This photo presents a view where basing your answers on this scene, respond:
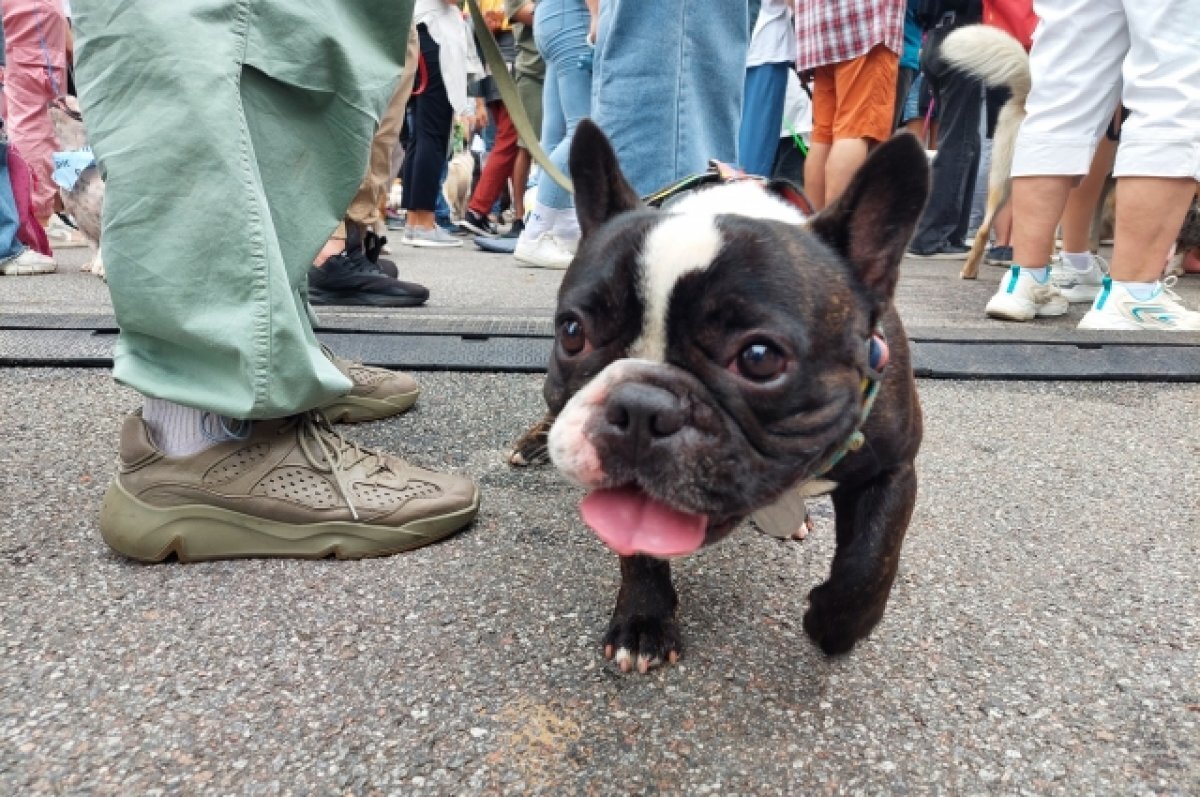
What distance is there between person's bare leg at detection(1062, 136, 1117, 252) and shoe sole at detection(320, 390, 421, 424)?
4.10 m

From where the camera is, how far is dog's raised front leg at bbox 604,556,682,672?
52.6 inches

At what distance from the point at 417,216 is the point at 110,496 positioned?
21.3 feet

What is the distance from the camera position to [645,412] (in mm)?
1077

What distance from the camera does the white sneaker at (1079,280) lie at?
4918 millimetres

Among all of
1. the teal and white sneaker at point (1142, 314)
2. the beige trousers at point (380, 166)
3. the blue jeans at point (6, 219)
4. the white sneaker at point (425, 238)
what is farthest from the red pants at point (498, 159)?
the teal and white sneaker at point (1142, 314)

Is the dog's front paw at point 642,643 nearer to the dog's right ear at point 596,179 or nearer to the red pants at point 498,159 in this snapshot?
the dog's right ear at point 596,179

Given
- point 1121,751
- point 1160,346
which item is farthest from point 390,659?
point 1160,346

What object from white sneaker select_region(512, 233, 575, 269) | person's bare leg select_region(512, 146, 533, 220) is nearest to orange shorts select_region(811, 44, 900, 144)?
white sneaker select_region(512, 233, 575, 269)

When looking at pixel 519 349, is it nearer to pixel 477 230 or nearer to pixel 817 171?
pixel 817 171

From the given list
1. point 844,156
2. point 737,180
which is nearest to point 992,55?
point 844,156

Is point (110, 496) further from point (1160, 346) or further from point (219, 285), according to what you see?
point (1160, 346)

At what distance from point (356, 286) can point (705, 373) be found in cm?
336

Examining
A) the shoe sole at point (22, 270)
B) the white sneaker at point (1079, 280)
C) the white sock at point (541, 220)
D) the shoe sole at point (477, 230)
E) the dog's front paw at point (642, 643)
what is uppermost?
the dog's front paw at point (642, 643)

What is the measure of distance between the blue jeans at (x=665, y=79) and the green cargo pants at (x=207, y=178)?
98cm
